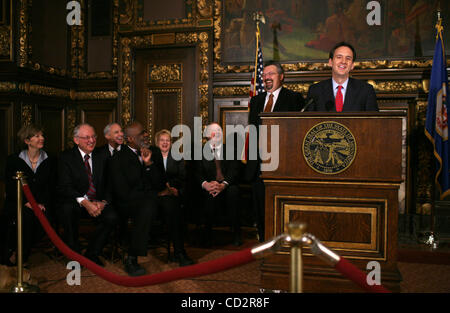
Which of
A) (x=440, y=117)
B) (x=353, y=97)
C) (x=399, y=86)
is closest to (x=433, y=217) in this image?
(x=440, y=117)

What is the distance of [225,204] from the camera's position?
520 cm

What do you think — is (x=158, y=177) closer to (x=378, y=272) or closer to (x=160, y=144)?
(x=160, y=144)

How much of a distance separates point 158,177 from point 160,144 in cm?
74

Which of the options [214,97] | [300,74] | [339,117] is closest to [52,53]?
[214,97]

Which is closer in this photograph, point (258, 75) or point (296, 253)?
point (296, 253)

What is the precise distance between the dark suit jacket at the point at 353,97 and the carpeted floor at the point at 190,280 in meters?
1.57

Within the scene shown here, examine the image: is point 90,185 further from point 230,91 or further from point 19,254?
point 230,91

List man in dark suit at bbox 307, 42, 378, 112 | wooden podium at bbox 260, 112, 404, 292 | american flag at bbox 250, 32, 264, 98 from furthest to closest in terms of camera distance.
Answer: american flag at bbox 250, 32, 264, 98 < man in dark suit at bbox 307, 42, 378, 112 < wooden podium at bbox 260, 112, 404, 292

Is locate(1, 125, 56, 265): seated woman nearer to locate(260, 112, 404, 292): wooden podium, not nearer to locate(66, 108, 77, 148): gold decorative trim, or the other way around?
locate(260, 112, 404, 292): wooden podium

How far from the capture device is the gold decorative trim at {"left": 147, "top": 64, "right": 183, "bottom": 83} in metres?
6.96

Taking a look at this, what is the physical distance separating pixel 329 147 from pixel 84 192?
2.78m

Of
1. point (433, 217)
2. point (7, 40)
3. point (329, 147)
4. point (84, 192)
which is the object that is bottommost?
point (433, 217)

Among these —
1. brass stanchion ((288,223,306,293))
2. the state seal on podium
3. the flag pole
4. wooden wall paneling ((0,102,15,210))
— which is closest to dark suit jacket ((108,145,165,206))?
the state seal on podium

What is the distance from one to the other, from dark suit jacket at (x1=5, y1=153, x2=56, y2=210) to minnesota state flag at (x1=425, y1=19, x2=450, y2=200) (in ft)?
15.4
